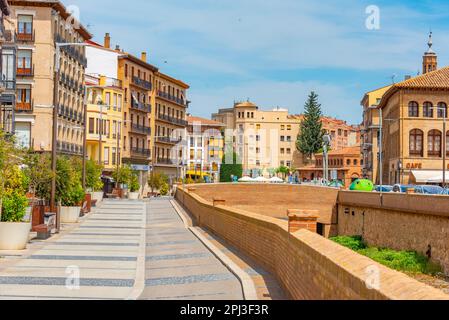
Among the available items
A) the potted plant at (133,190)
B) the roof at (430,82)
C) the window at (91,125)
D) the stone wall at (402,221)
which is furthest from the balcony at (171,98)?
the stone wall at (402,221)

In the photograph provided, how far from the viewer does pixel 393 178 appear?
86.1 metres

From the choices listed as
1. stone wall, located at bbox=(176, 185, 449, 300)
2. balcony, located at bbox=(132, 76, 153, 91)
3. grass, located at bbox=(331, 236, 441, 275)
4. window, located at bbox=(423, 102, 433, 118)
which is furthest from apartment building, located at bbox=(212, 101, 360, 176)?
stone wall, located at bbox=(176, 185, 449, 300)

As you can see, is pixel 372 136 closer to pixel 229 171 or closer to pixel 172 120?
pixel 172 120

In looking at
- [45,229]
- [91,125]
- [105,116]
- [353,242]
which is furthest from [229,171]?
[45,229]

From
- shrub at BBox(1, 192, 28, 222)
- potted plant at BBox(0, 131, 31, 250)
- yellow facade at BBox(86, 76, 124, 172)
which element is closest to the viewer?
potted plant at BBox(0, 131, 31, 250)

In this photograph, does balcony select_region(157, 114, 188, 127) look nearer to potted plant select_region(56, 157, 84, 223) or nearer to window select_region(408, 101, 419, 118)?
window select_region(408, 101, 419, 118)

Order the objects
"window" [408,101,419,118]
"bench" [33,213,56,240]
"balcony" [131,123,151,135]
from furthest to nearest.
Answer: "balcony" [131,123,151,135]
"window" [408,101,419,118]
"bench" [33,213,56,240]

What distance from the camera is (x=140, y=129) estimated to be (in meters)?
106

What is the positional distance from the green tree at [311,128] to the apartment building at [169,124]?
32.4 meters

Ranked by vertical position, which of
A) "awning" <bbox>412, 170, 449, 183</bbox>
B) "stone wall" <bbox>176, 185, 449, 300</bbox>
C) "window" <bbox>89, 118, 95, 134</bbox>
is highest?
"window" <bbox>89, 118, 95, 134</bbox>

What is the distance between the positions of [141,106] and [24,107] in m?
42.1

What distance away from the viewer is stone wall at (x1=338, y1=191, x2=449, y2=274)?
132ft

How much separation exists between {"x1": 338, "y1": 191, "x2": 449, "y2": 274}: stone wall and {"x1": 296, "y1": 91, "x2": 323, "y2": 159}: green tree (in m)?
88.6

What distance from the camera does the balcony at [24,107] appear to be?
209ft
